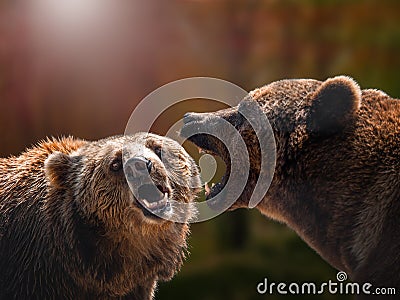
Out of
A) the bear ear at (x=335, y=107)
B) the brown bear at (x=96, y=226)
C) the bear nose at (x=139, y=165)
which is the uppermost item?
the bear ear at (x=335, y=107)

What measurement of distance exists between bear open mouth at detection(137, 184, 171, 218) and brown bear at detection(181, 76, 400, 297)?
0.60 m

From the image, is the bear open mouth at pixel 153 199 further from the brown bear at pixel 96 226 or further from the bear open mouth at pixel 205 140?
the bear open mouth at pixel 205 140

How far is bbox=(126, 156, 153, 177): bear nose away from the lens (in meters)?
3.65

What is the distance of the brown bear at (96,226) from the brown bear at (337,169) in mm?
572

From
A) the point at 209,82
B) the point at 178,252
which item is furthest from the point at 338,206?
the point at 209,82

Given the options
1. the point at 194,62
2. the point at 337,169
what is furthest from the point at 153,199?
the point at 194,62

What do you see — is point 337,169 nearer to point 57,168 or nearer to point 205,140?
point 205,140

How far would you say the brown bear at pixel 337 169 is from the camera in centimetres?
358

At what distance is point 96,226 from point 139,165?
1.75 ft

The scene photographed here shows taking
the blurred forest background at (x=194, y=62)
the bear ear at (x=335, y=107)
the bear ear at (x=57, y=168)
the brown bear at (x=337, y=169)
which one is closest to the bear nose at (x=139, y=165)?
the bear ear at (x=57, y=168)

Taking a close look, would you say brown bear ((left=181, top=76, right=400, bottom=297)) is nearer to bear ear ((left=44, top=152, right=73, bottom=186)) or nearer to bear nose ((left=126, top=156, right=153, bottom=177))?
bear nose ((left=126, top=156, right=153, bottom=177))

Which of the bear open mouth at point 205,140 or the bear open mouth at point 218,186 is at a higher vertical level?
the bear open mouth at point 205,140

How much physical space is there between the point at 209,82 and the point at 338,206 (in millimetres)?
4631

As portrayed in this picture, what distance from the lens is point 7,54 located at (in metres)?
8.16
